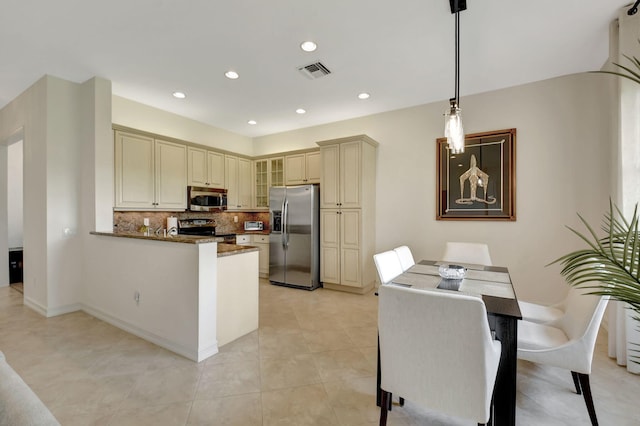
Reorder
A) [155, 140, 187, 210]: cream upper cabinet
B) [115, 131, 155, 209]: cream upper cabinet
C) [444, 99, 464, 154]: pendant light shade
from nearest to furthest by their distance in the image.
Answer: [444, 99, 464, 154]: pendant light shade, [115, 131, 155, 209]: cream upper cabinet, [155, 140, 187, 210]: cream upper cabinet

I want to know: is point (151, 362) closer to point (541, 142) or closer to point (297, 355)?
point (297, 355)

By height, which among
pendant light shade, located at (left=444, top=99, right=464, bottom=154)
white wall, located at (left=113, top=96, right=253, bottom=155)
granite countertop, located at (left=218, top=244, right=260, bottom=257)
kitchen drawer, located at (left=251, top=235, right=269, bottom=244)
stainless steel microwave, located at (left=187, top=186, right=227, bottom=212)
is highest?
white wall, located at (left=113, top=96, right=253, bottom=155)

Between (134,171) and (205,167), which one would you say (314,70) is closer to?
(205,167)

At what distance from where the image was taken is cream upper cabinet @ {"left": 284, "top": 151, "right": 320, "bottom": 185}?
496cm

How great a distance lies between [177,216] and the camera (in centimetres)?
466

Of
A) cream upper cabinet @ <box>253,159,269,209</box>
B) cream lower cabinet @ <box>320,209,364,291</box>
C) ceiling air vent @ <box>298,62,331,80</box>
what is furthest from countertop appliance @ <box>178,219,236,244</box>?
ceiling air vent @ <box>298,62,331,80</box>

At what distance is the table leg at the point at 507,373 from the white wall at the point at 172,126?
472 cm

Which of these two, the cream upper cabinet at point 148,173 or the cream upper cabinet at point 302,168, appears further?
the cream upper cabinet at point 302,168

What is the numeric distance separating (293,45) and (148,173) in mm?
2740

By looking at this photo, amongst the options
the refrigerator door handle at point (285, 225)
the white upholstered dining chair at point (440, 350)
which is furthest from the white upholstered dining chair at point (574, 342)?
the refrigerator door handle at point (285, 225)

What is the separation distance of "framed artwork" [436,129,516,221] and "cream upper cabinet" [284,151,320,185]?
1.99 meters

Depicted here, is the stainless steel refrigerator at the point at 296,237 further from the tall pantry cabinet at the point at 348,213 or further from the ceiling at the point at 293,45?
the ceiling at the point at 293,45

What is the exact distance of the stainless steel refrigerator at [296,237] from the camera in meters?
4.48

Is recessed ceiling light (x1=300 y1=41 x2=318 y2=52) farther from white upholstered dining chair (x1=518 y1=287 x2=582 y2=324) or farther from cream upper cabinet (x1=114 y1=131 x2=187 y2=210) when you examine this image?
white upholstered dining chair (x1=518 y1=287 x2=582 y2=324)
